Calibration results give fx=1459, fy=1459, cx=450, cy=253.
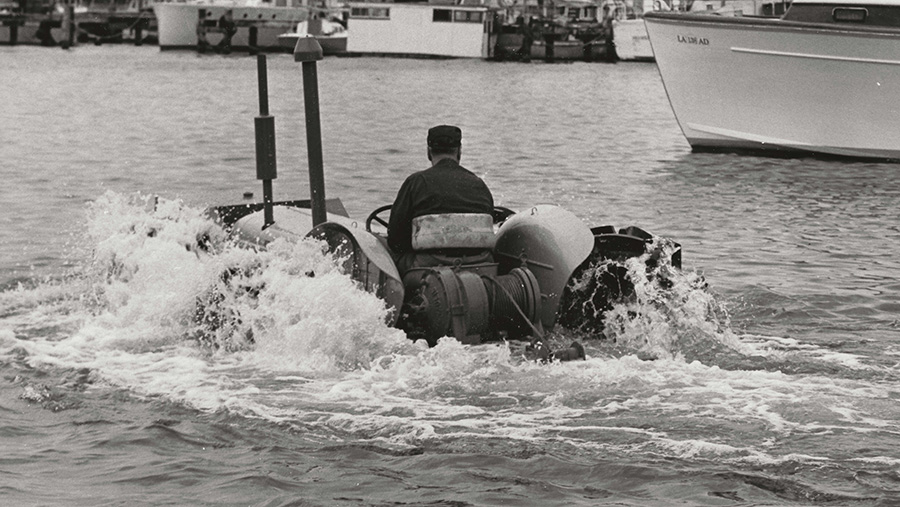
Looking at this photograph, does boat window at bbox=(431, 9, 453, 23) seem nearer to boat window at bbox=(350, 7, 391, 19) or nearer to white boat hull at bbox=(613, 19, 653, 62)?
boat window at bbox=(350, 7, 391, 19)

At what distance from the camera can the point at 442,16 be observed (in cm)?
9219

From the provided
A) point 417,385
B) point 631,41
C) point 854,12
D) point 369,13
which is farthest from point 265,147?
point 369,13

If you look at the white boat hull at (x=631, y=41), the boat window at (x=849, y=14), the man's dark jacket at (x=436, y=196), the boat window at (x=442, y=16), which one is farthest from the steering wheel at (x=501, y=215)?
the boat window at (x=442, y=16)

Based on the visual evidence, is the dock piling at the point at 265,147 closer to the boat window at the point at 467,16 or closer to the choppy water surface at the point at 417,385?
the choppy water surface at the point at 417,385

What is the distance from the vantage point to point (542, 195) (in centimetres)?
2430

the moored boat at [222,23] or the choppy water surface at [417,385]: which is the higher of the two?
the choppy water surface at [417,385]

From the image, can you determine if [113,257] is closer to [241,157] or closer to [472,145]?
[241,157]

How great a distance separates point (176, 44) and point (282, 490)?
3557 inches

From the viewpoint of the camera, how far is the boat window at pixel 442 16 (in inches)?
3610

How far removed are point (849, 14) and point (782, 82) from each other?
7.45ft

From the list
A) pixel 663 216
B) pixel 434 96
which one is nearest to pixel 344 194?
pixel 663 216

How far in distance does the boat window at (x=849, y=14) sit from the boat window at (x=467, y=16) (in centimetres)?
6506

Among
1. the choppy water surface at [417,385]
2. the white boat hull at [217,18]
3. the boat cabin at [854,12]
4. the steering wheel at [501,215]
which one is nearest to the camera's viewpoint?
the choppy water surface at [417,385]

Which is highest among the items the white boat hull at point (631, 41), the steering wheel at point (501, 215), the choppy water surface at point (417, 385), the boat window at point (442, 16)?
the steering wheel at point (501, 215)
